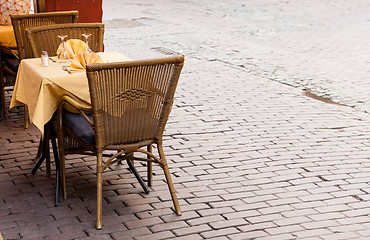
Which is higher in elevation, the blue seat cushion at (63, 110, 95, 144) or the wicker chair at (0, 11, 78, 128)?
the wicker chair at (0, 11, 78, 128)

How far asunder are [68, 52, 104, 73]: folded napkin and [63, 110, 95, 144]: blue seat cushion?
37 centimetres

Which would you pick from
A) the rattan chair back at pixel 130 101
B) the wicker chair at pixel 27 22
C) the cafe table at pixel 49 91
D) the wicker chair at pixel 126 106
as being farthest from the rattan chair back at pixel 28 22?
the rattan chair back at pixel 130 101

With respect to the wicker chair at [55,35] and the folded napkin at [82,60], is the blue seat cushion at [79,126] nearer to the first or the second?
the folded napkin at [82,60]

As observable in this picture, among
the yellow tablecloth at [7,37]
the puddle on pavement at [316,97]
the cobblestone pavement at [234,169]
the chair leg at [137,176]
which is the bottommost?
the puddle on pavement at [316,97]

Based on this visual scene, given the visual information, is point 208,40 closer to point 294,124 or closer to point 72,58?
point 294,124

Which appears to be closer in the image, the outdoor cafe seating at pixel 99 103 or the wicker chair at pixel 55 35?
the outdoor cafe seating at pixel 99 103

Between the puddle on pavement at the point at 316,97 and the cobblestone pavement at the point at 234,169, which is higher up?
the cobblestone pavement at the point at 234,169

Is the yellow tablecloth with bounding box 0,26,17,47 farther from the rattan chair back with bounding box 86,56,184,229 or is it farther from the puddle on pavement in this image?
the puddle on pavement

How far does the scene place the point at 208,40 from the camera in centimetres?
1193

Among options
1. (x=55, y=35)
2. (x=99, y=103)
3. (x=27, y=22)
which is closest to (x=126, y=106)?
(x=99, y=103)

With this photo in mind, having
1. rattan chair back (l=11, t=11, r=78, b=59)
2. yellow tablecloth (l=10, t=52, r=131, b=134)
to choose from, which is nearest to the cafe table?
yellow tablecloth (l=10, t=52, r=131, b=134)

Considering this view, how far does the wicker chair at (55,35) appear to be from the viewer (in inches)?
204

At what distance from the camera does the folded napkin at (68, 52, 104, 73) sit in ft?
14.8

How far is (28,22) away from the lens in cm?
582
